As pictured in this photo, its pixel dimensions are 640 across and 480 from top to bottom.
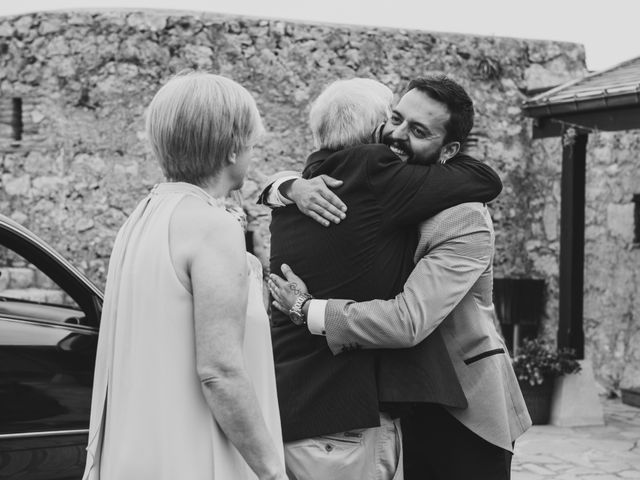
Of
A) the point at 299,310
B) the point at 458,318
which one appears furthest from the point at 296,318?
the point at 458,318

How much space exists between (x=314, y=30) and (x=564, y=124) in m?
2.50

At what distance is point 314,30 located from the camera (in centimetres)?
834

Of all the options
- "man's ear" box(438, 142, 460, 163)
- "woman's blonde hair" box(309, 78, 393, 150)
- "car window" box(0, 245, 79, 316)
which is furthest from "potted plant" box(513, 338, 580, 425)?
"woman's blonde hair" box(309, 78, 393, 150)

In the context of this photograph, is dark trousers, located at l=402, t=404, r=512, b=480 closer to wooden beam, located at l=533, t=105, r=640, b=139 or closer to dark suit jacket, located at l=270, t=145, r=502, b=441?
dark suit jacket, located at l=270, t=145, r=502, b=441

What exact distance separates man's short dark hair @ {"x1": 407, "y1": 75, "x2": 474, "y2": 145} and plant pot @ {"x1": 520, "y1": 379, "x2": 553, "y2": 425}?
4.63 metres

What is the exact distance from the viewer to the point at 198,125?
1766 mm

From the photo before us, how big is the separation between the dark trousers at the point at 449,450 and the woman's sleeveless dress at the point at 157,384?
698 mm

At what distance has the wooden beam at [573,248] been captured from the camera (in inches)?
275

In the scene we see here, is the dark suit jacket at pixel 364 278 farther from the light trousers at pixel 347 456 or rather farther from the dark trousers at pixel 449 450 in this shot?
the dark trousers at pixel 449 450

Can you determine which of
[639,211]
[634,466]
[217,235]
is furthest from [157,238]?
[639,211]

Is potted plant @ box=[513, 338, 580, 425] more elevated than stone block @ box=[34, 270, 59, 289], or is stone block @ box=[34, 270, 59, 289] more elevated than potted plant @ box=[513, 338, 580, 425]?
stone block @ box=[34, 270, 59, 289]

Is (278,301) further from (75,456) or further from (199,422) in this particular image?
(75,456)

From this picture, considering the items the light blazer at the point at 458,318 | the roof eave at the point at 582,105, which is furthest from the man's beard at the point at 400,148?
the roof eave at the point at 582,105

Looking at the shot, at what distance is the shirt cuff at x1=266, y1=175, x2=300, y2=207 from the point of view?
2.30m
